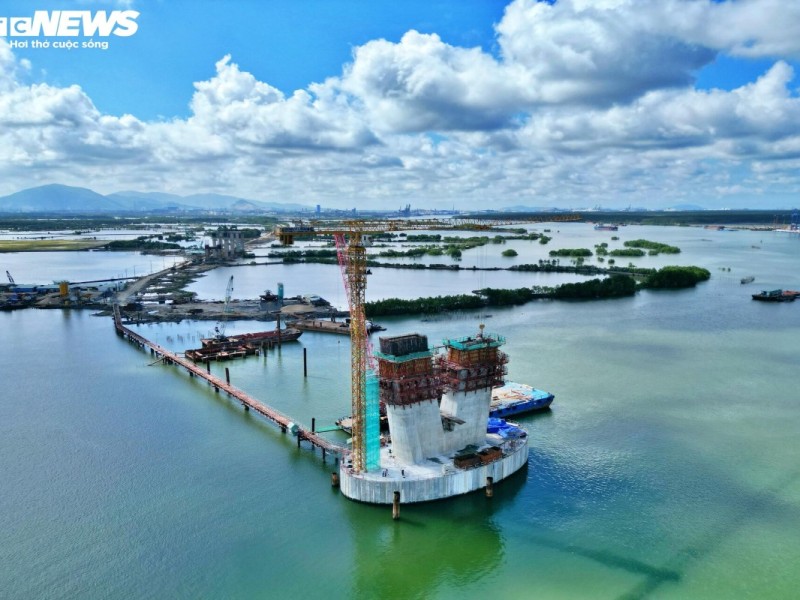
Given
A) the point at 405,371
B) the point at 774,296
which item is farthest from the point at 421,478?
the point at 774,296

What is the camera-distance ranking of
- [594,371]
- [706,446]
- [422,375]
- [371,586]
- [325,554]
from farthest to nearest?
[594,371], [706,446], [422,375], [325,554], [371,586]

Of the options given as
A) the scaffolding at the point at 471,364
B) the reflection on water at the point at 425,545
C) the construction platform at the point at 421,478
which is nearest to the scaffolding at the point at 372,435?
the construction platform at the point at 421,478

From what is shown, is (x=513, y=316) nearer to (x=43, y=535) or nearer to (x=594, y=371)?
(x=594, y=371)

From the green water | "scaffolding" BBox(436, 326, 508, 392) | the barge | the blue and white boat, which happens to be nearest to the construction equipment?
the green water

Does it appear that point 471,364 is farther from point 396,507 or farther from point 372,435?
point 396,507

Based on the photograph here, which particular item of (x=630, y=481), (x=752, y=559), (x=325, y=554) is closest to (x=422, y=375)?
(x=325, y=554)

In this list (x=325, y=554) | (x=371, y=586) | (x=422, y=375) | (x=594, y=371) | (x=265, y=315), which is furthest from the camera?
(x=265, y=315)

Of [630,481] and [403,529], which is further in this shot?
[630,481]

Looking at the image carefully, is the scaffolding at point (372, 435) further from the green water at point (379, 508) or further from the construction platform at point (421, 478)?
the green water at point (379, 508)
